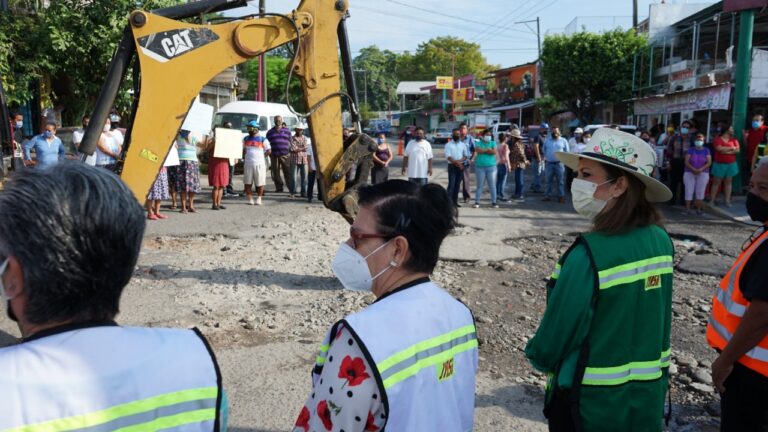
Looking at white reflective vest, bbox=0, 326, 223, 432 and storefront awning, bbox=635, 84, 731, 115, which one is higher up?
storefront awning, bbox=635, 84, 731, 115

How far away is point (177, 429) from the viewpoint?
128 centimetres

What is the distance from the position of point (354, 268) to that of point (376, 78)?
316 feet

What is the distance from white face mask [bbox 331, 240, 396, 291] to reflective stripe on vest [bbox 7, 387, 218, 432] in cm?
70

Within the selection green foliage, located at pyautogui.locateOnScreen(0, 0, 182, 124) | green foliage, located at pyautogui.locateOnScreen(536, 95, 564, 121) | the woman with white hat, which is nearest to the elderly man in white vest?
the woman with white hat

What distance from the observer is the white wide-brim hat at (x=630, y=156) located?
2.41 meters

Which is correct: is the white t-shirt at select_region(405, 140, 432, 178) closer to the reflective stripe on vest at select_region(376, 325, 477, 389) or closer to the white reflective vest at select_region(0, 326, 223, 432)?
the reflective stripe on vest at select_region(376, 325, 477, 389)

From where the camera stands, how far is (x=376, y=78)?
9594 cm

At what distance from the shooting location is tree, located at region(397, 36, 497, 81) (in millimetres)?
91125

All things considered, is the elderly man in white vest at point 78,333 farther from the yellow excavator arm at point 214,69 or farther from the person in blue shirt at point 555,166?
the person in blue shirt at point 555,166

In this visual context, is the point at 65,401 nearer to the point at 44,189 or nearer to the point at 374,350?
the point at 44,189

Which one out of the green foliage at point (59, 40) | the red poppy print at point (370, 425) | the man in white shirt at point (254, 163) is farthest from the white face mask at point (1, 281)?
the green foliage at point (59, 40)

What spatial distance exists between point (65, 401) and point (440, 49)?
9478 cm

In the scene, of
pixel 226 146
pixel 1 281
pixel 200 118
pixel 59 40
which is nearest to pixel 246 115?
pixel 200 118

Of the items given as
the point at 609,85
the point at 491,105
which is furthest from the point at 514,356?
the point at 491,105
